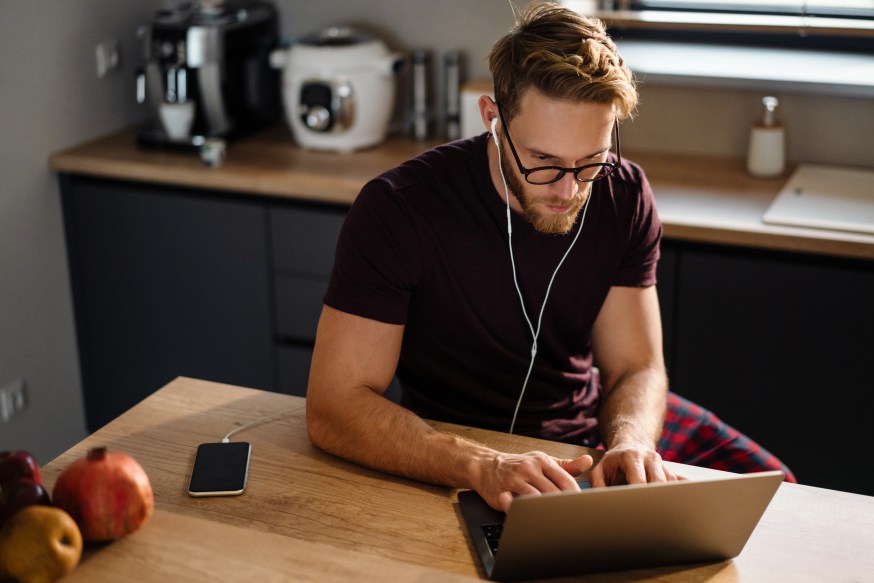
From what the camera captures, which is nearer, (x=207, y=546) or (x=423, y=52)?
(x=207, y=546)

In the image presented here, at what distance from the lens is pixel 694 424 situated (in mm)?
1863

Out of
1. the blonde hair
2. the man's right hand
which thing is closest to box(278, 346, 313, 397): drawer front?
the blonde hair

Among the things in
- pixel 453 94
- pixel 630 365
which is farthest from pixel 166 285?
pixel 630 365

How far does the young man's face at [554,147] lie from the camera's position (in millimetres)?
1488

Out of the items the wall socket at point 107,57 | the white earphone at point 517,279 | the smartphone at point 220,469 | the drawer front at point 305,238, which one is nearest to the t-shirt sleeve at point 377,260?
the white earphone at point 517,279

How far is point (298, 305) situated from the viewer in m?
2.60

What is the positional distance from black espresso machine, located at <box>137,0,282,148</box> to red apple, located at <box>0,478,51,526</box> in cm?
176

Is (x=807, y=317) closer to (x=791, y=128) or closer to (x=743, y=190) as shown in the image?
(x=743, y=190)

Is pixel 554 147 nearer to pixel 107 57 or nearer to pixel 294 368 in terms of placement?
pixel 294 368

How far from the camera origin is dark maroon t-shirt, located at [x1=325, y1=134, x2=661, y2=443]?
1573mm

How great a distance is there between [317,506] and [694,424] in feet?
2.77

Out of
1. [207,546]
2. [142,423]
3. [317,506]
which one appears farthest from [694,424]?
[207,546]

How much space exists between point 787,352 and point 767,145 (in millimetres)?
518

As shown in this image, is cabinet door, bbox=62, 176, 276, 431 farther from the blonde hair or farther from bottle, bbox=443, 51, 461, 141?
the blonde hair
